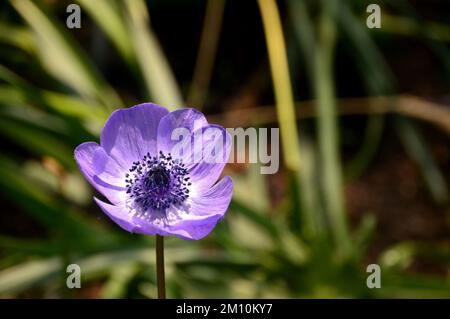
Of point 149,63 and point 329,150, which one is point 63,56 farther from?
point 329,150

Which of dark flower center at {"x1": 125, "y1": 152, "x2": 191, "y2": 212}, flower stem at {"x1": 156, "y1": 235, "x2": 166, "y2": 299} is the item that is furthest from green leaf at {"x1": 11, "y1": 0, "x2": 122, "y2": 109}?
flower stem at {"x1": 156, "y1": 235, "x2": 166, "y2": 299}

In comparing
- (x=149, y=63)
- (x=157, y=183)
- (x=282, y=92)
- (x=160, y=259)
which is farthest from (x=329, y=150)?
(x=160, y=259)

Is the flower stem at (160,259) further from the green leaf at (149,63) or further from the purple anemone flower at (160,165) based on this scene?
the green leaf at (149,63)

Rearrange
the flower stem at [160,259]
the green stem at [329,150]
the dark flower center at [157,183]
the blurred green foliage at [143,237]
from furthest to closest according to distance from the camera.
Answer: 1. the green stem at [329,150]
2. the blurred green foliage at [143,237]
3. the dark flower center at [157,183]
4. the flower stem at [160,259]

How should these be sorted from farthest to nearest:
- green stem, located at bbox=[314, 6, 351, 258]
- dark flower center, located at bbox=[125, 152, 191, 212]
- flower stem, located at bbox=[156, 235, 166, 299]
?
green stem, located at bbox=[314, 6, 351, 258] → dark flower center, located at bbox=[125, 152, 191, 212] → flower stem, located at bbox=[156, 235, 166, 299]

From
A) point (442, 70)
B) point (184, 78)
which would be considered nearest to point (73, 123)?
point (184, 78)

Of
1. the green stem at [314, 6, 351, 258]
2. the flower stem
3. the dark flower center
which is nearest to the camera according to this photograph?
the flower stem

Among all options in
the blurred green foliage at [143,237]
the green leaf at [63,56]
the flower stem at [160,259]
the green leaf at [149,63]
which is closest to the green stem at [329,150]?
the blurred green foliage at [143,237]

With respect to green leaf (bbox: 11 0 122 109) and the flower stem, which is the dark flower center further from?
green leaf (bbox: 11 0 122 109)
